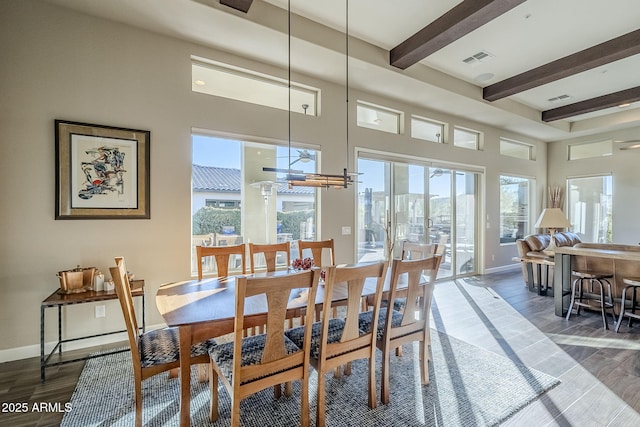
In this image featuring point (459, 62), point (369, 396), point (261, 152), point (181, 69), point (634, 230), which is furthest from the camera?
point (634, 230)

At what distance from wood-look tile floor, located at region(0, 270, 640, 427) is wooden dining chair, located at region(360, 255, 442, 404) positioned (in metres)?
0.74

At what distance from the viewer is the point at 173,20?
3109mm

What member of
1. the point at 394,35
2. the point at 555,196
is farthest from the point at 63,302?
the point at 555,196

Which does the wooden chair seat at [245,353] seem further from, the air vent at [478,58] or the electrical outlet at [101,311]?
the air vent at [478,58]

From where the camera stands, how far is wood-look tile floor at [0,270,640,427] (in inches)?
81.5

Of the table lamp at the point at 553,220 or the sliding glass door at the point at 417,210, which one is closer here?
the sliding glass door at the point at 417,210

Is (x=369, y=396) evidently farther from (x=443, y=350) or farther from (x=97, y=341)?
(x=97, y=341)

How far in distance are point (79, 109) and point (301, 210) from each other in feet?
8.87

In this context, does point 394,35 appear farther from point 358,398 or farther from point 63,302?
point 63,302

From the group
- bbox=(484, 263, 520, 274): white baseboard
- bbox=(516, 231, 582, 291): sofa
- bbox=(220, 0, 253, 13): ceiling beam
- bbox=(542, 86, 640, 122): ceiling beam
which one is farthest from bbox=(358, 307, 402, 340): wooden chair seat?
bbox=(542, 86, 640, 122): ceiling beam

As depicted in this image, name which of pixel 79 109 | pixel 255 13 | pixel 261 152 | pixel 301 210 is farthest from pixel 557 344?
pixel 79 109

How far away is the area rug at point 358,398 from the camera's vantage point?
6.60 feet

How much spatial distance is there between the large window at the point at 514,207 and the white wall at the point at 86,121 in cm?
580

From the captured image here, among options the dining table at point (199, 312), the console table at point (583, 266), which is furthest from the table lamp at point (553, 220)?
the dining table at point (199, 312)
